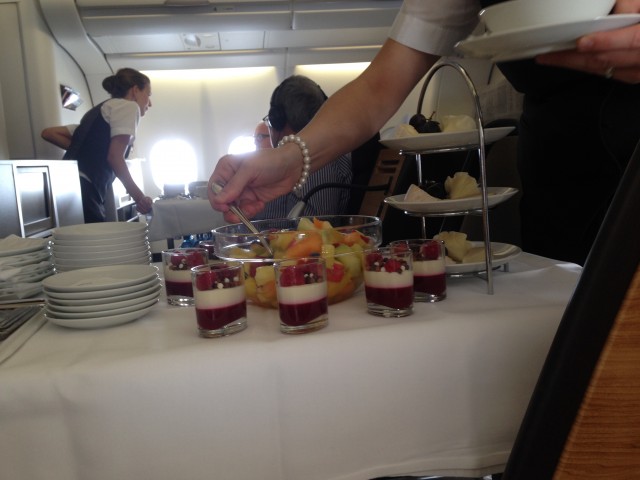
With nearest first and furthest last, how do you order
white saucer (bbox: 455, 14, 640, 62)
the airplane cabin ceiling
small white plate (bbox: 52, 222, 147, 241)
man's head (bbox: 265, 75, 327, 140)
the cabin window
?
1. white saucer (bbox: 455, 14, 640, 62)
2. small white plate (bbox: 52, 222, 147, 241)
3. man's head (bbox: 265, 75, 327, 140)
4. the airplane cabin ceiling
5. the cabin window

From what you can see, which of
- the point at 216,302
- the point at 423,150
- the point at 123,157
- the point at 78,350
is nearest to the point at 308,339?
the point at 216,302

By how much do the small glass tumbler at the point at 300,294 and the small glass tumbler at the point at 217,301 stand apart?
0.06 metres

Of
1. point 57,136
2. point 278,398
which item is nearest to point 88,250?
point 278,398

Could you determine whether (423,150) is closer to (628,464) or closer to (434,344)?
(434,344)

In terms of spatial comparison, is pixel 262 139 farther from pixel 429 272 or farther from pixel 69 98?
pixel 429 272

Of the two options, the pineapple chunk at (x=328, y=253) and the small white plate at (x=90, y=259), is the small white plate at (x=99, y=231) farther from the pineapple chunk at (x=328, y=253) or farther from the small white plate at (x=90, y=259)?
the pineapple chunk at (x=328, y=253)

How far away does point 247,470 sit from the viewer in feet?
2.11

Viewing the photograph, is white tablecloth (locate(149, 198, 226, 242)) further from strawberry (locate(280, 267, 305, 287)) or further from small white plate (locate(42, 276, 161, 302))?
strawberry (locate(280, 267, 305, 287))

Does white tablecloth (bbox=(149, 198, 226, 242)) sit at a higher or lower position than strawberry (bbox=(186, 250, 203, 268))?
lower

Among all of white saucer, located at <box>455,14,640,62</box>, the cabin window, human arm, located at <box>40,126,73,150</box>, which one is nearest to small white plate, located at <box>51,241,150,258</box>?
white saucer, located at <box>455,14,640,62</box>

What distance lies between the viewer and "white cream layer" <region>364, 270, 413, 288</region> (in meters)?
0.74

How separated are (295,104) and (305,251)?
2.18m

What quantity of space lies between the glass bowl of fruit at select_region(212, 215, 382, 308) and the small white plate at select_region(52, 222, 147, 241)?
0.78 ft

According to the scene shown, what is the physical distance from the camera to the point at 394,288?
2.43 feet
